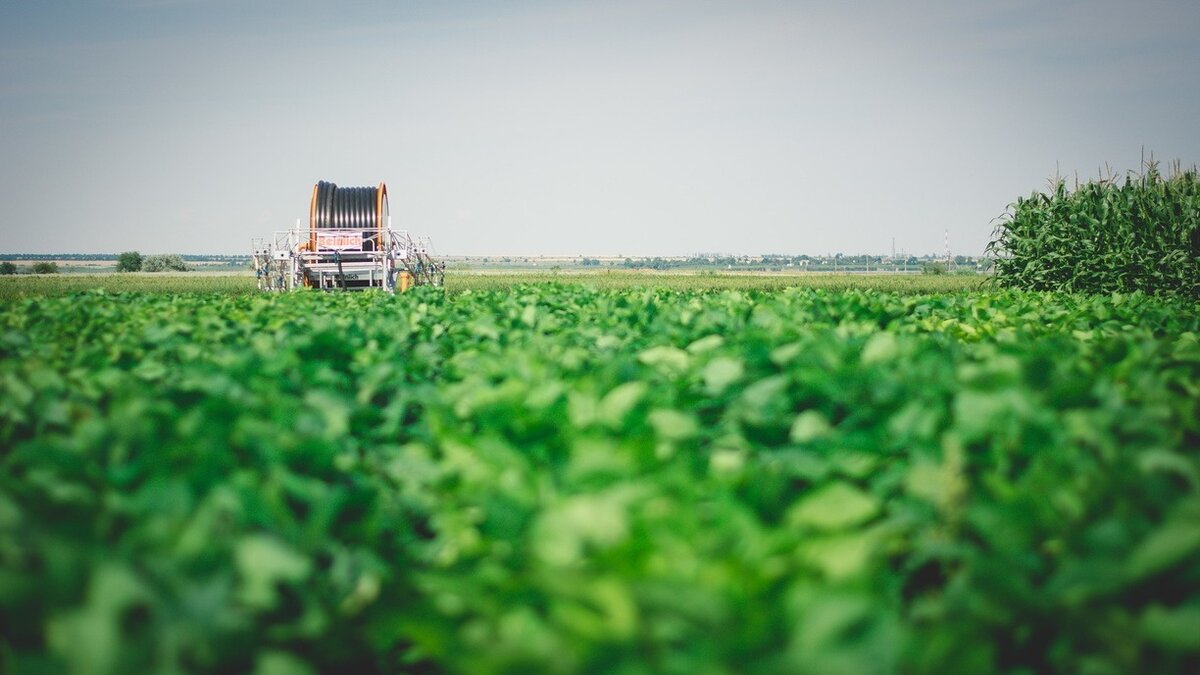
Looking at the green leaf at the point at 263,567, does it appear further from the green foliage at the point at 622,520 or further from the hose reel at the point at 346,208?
the hose reel at the point at 346,208

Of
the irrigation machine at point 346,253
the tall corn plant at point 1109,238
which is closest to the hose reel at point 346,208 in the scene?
the irrigation machine at point 346,253

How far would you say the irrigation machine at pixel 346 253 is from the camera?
67.5 feet

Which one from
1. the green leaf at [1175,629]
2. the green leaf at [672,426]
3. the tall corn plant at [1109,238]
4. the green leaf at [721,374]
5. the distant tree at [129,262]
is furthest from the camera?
the distant tree at [129,262]

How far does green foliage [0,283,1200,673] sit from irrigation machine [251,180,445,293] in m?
17.3

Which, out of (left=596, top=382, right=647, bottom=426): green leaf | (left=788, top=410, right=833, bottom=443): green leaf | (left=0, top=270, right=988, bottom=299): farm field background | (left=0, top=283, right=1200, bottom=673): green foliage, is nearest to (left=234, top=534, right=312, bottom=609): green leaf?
(left=0, top=283, right=1200, bottom=673): green foliage

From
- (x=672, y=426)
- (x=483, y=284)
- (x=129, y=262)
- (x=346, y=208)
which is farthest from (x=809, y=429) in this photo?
(x=129, y=262)

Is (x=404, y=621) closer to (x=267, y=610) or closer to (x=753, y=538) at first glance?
(x=267, y=610)

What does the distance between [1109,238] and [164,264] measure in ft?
404

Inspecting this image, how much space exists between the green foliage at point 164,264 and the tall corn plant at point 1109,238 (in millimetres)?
115907

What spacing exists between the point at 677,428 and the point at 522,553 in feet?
1.99

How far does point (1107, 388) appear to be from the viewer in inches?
82.2

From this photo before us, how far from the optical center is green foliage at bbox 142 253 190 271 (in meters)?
113

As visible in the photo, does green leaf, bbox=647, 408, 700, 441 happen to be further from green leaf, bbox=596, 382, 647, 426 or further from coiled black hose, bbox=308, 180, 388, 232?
coiled black hose, bbox=308, 180, 388, 232

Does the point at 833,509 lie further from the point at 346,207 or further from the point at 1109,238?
the point at 346,207
